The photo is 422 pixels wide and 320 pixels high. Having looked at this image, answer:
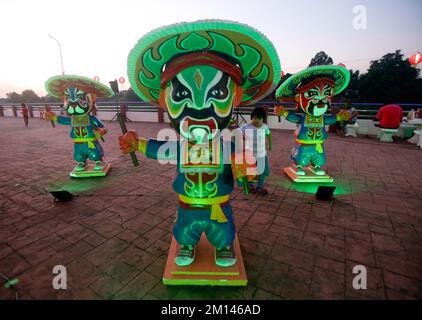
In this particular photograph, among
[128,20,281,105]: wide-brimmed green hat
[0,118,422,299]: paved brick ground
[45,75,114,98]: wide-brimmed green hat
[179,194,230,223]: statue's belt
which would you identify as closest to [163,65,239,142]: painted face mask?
[128,20,281,105]: wide-brimmed green hat

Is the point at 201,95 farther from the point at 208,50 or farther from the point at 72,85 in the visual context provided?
the point at 72,85

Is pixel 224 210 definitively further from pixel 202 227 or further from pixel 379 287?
pixel 379 287

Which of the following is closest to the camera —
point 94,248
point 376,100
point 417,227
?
point 94,248

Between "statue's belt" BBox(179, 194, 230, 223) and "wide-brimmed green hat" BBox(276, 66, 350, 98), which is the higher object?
"wide-brimmed green hat" BBox(276, 66, 350, 98)

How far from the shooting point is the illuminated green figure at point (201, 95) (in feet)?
5.69

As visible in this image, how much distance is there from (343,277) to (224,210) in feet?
4.32

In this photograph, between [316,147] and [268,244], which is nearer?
[268,244]

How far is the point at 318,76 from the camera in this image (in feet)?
12.6

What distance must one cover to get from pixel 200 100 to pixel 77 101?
12.4ft

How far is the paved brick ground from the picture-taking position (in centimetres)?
205

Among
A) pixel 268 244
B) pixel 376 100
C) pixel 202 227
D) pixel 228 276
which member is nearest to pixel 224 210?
pixel 202 227

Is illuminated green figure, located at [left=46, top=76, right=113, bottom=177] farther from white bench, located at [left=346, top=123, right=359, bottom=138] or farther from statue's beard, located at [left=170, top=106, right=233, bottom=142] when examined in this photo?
white bench, located at [left=346, top=123, right=359, bottom=138]

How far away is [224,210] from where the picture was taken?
2.09 meters

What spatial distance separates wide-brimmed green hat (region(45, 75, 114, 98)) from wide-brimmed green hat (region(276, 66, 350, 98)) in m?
3.51
